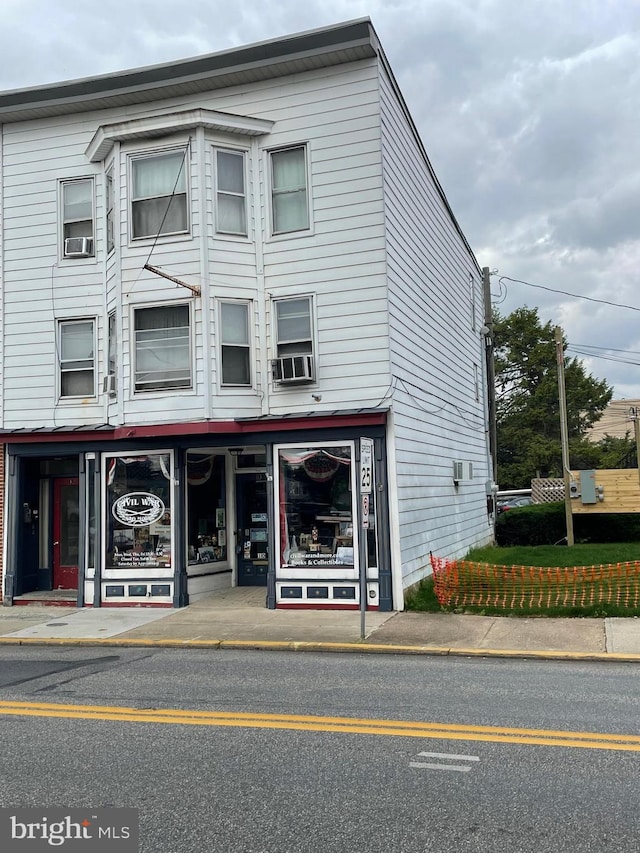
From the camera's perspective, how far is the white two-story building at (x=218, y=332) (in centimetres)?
1379

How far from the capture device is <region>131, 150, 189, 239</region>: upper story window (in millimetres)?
14648

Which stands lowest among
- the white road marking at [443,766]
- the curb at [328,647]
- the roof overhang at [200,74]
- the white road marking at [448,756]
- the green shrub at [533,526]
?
the curb at [328,647]

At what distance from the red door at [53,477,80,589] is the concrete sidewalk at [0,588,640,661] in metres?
2.15

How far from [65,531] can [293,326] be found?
22.7 feet

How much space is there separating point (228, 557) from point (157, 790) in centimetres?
1078

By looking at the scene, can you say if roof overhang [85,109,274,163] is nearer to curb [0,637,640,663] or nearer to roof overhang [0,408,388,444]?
roof overhang [0,408,388,444]

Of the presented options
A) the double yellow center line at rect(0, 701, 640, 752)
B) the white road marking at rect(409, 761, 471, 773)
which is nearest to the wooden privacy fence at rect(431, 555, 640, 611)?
the double yellow center line at rect(0, 701, 640, 752)

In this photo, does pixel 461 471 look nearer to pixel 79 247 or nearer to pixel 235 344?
pixel 235 344

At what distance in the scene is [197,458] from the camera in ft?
50.4

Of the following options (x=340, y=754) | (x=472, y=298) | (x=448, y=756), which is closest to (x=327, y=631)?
(x=340, y=754)

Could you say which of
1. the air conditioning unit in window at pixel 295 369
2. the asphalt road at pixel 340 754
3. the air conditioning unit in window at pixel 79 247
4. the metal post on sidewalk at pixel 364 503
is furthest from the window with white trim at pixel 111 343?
the asphalt road at pixel 340 754

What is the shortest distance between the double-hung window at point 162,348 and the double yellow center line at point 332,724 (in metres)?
7.57

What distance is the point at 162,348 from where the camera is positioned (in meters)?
14.5

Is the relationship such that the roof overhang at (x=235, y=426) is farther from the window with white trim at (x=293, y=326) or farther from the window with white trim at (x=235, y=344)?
the window with white trim at (x=293, y=326)
